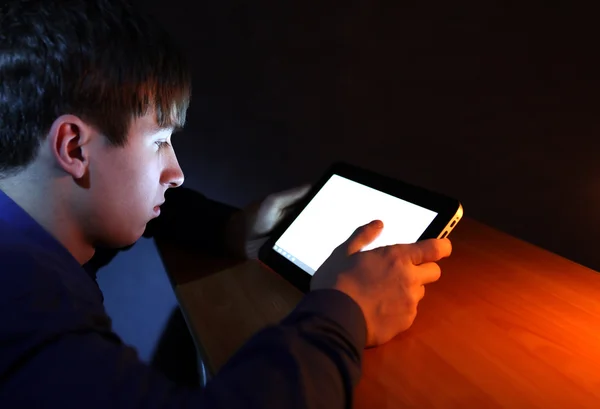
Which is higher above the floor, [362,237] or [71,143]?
[362,237]

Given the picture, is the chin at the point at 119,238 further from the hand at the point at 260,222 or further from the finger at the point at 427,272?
the finger at the point at 427,272

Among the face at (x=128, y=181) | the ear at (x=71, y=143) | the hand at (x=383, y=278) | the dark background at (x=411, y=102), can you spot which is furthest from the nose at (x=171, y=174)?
the dark background at (x=411, y=102)

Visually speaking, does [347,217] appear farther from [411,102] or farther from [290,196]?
[411,102]

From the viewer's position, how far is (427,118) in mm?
1010

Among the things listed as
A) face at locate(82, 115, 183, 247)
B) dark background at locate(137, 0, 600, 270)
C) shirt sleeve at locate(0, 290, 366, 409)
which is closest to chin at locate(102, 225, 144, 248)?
face at locate(82, 115, 183, 247)

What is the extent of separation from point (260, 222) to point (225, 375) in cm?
41

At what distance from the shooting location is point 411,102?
103 centimetres

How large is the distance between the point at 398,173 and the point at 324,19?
17.8 inches

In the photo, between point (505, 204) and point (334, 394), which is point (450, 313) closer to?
point (334, 394)

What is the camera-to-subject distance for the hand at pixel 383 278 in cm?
45

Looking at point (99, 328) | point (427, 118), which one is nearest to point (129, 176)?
point (99, 328)

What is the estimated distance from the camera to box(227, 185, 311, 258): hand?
73 centimetres

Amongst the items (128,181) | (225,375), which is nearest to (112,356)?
(225,375)

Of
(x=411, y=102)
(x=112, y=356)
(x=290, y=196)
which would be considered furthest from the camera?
(x=411, y=102)
